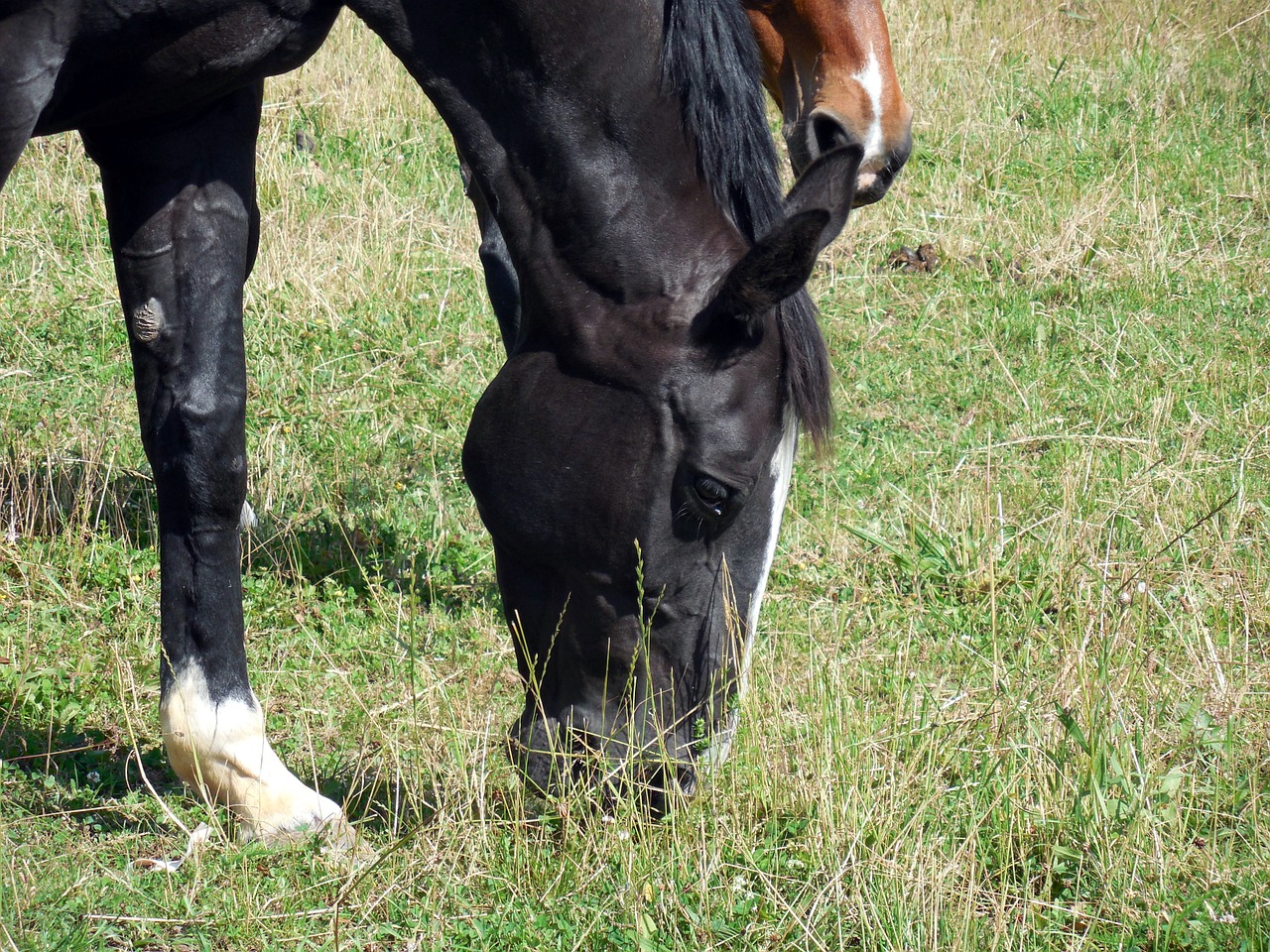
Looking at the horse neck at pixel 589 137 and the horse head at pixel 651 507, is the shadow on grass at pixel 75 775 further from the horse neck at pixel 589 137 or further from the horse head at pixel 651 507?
the horse neck at pixel 589 137

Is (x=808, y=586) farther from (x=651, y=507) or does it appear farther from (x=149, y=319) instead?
(x=149, y=319)

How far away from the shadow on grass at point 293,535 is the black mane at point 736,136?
1.79 metres

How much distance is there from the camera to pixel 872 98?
3.91 m

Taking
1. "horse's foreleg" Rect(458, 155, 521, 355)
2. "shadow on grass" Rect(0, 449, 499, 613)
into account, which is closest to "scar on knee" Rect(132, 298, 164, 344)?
"shadow on grass" Rect(0, 449, 499, 613)

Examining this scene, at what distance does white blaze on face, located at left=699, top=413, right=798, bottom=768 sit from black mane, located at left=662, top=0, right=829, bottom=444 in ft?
0.18

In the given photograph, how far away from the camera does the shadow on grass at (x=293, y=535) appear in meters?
4.07

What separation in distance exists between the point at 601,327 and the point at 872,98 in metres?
1.75

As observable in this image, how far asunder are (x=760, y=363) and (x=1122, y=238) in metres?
5.00

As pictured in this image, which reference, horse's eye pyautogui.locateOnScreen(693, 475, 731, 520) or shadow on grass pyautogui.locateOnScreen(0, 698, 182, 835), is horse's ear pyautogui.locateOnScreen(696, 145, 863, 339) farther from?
shadow on grass pyautogui.locateOnScreen(0, 698, 182, 835)

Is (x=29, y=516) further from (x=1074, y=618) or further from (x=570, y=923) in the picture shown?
(x=1074, y=618)

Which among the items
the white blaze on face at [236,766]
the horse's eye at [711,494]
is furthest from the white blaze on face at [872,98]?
the white blaze on face at [236,766]

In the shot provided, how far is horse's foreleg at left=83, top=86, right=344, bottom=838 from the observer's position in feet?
9.41

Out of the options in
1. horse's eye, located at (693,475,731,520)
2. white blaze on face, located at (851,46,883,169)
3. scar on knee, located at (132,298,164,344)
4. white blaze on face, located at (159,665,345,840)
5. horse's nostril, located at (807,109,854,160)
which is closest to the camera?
horse's eye, located at (693,475,731,520)

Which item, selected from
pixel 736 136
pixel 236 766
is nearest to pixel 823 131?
pixel 736 136
